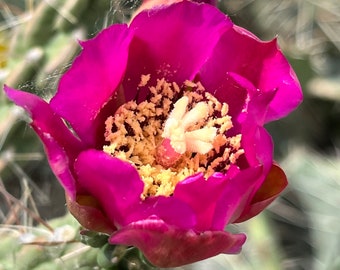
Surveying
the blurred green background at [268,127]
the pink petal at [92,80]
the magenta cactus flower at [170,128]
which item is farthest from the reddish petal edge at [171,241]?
the blurred green background at [268,127]

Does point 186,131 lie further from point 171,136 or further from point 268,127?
point 268,127

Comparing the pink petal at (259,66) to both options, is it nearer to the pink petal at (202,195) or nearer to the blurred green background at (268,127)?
the pink petal at (202,195)

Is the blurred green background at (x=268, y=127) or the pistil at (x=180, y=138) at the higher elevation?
the pistil at (x=180, y=138)

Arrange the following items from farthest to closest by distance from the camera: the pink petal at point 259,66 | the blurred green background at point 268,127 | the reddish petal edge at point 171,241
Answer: the blurred green background at point 268,127 < the pink petal at point 259,66 < the reddish petal edge at point 171,241

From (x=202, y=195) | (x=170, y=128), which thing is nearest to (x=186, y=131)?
(x=170, y=128)

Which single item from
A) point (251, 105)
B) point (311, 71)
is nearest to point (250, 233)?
point (311, 71)

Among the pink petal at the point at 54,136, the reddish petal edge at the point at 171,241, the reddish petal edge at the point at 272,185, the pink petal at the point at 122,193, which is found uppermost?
the pink petal at the point at 54,136
